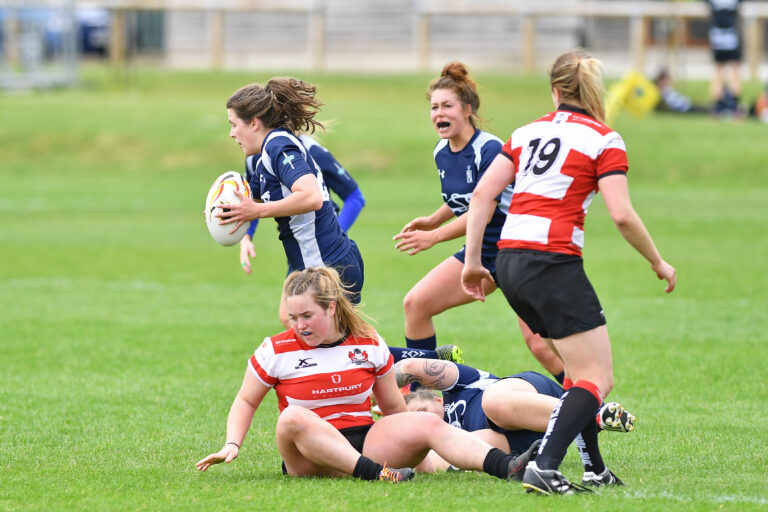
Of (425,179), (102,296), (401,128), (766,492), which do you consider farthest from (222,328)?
(401,128)

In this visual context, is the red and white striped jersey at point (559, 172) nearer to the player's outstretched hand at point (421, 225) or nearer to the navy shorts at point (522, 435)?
the navy shorts at point (522, 435)

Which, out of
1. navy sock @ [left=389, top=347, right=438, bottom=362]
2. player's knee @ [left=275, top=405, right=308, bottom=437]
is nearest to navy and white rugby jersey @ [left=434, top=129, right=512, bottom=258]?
navy sock @ [left=389, top=347, right=438, bottom=362]

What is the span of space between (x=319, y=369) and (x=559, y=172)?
1.46 m

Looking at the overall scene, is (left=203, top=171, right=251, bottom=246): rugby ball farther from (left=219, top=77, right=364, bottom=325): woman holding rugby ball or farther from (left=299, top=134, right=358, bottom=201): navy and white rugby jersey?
(left=299, top=134, right=358, bottom=201): navy and white rugby jersey

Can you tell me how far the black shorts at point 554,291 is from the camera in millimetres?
4824

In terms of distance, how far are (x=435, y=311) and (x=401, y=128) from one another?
18228mm

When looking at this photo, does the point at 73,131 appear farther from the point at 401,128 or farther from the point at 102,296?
the point at 102,296

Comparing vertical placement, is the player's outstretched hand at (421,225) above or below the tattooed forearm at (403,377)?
above

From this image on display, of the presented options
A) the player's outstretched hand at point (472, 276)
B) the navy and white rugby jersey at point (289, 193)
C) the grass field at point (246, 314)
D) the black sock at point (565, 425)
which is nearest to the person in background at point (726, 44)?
the grass field at point (246, 314)

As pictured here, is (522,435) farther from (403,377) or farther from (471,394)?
(403,377)

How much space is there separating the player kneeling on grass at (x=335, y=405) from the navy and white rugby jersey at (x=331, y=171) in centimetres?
208

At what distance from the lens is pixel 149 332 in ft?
32.2

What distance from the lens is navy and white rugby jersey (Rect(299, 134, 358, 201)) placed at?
7.36 metres

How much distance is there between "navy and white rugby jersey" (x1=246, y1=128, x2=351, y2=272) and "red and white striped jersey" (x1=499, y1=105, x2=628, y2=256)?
1303 millimetres
